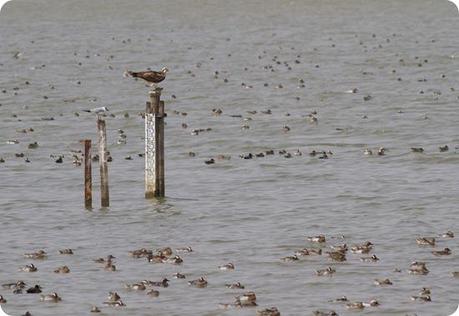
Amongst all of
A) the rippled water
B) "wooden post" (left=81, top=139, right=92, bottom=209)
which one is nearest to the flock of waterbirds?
the rippled water

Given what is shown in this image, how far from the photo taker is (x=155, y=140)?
30500 millimetres

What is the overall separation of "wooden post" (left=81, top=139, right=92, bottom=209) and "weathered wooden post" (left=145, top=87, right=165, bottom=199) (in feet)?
4.47

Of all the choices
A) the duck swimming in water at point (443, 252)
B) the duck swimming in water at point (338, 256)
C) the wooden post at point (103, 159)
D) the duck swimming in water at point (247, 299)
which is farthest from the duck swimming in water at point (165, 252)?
the wooden post at point (103, 159)

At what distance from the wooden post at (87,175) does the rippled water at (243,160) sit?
313 millimetres

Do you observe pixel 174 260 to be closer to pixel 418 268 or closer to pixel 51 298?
pixel 51 298

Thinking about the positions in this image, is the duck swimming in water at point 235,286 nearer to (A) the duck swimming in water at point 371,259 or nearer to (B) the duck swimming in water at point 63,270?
(A) the duck swimming in water at point 371,259

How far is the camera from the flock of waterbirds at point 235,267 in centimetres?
2181

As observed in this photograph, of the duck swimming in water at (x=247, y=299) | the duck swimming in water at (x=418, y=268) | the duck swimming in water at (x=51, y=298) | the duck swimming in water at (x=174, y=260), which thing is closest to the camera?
the duck swimming in water at (x=247, y=299)

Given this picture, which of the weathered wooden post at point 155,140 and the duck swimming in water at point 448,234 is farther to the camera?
the weathered wooden post at point 155,140

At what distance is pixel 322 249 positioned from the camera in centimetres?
2573

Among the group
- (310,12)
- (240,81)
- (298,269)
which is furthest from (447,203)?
(310,12)

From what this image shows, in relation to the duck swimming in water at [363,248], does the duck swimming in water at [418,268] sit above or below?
below

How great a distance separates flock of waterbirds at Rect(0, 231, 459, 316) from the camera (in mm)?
21812

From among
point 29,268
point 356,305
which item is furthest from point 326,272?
point 29,268
